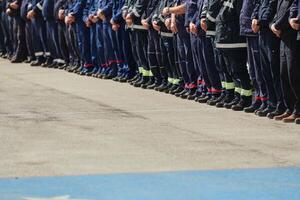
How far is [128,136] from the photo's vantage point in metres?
12.6

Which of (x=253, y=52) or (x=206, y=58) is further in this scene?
(x=206, y=58)

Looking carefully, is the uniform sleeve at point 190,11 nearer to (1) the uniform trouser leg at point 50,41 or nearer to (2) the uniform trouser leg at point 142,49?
(2) the uniform trouser leg at point 142,49

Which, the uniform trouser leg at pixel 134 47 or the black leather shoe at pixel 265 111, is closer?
the black leather shoe at pixel 265 111

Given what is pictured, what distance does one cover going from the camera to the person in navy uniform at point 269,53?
13914 mm

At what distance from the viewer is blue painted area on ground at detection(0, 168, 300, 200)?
29.2 ft

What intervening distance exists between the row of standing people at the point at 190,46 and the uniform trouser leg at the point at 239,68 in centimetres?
1

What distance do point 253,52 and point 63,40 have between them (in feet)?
32.0

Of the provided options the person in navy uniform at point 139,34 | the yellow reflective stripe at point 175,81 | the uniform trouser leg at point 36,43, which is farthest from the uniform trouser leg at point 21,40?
the yellow reflective stripe at point 175,81

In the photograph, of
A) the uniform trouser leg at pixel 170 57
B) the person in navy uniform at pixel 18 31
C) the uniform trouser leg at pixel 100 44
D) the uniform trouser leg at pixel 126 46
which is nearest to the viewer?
the uniform trouser leg at pixel 170 57

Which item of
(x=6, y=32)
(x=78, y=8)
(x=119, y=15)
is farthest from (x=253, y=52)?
(x=6, y=32)

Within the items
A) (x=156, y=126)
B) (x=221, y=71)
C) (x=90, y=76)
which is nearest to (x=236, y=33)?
(x=221, y=71)

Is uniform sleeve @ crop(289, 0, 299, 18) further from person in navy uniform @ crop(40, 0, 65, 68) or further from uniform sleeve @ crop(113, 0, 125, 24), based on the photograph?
person in navy uniform @ crop(40, 0, 65, 68)

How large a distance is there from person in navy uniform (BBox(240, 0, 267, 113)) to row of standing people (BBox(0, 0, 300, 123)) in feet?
0.04

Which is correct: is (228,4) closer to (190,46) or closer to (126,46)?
(190,46)
